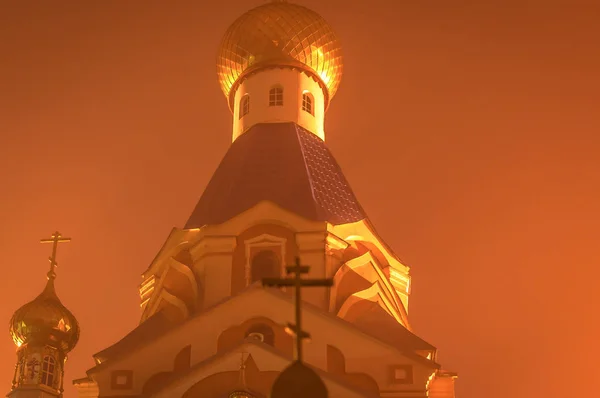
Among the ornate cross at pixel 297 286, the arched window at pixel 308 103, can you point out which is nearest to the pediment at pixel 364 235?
the arched window at pixel 308 103

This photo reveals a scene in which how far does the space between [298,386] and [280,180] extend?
32.7 ft

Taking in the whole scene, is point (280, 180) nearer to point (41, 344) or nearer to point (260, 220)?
point (260, 220)

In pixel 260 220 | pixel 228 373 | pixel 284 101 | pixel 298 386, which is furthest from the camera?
pixel 284 101

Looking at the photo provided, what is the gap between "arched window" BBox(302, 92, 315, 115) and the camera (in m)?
17.6

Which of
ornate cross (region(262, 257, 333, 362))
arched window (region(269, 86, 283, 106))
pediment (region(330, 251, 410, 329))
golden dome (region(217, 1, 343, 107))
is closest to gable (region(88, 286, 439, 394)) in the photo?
pediment (region(330, 251, 410, 329))

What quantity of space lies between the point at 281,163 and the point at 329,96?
292cm

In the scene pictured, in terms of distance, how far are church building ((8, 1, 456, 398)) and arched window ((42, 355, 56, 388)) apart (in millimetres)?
19

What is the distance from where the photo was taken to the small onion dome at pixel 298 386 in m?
5.55

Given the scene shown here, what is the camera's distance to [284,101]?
17344 mm

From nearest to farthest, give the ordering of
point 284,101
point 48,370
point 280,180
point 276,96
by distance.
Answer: point 48,370
point 280,180
point 284,101
point 276,96

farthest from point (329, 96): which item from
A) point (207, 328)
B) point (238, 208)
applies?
point (207, 328)

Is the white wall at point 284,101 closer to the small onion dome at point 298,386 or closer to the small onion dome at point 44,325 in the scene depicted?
the small onion dome at point 44,325

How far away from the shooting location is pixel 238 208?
14992 mm

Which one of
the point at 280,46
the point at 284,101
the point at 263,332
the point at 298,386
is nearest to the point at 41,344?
the point at 263,332
